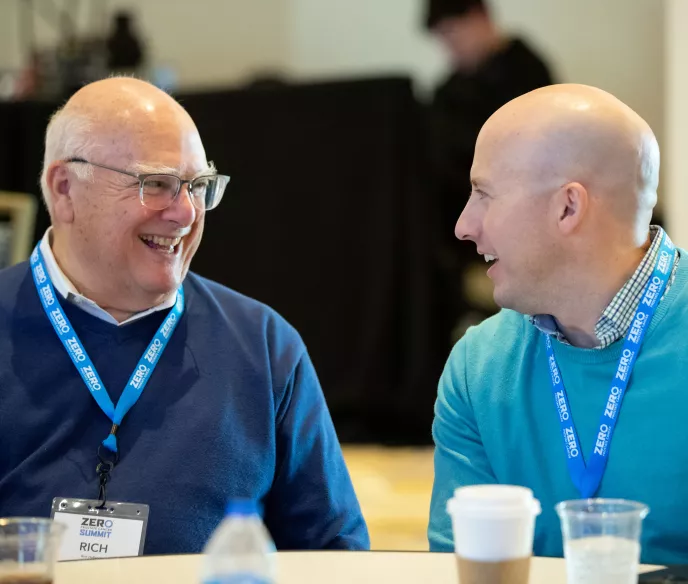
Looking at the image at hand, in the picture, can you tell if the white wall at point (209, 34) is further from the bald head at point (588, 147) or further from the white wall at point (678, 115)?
the bald head at point (588, 147)

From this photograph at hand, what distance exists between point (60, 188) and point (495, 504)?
4.85 feet

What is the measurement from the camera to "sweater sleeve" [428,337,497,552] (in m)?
2.05

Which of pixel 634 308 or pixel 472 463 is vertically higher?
pixel 634 308

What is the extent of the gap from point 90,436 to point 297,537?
0.48m

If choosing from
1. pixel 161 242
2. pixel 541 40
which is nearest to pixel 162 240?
pixel 161 242

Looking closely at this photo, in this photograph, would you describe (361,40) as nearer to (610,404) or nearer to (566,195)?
(566,195)

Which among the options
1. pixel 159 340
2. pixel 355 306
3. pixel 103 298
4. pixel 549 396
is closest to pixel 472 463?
pixel 549 396

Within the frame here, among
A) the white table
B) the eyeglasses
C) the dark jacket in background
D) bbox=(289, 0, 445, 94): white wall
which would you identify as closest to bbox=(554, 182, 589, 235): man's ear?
the white table

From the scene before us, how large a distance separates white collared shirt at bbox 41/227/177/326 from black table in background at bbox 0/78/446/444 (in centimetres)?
324

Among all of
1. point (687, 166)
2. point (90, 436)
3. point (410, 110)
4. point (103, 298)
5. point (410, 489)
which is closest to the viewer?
point (90, 436)

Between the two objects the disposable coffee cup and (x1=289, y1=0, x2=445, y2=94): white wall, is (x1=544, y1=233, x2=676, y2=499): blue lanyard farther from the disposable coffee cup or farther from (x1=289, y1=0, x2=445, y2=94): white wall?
(x1=289, y1=0, x2=445, y2=94): white wall

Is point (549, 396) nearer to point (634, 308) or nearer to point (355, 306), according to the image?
point (634, 308)

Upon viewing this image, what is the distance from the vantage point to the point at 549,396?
2.07 m

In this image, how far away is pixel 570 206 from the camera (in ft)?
6.61
